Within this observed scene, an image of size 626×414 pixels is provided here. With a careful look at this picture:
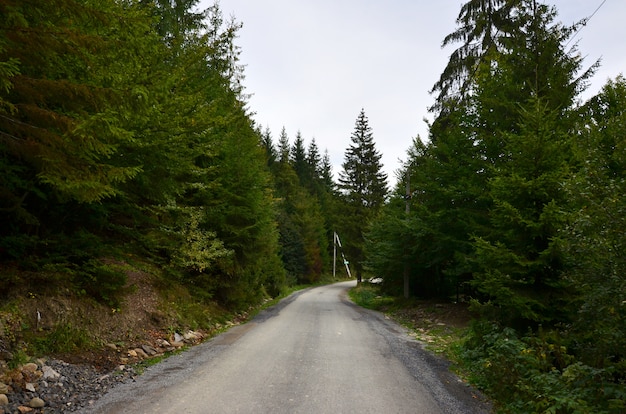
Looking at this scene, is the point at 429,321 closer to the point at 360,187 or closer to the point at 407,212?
the point at 407,212

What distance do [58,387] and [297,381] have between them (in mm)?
3514

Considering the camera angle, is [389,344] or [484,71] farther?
[484,71]

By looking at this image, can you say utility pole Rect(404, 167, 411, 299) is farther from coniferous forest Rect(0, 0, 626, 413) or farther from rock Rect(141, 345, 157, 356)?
rock Rect(141, 345, 157, 356)

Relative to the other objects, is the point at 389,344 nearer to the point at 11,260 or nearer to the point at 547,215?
the point at 547,215

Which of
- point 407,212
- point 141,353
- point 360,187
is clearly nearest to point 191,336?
point 141,353

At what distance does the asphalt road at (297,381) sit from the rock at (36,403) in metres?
0.62

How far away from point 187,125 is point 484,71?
1119 cm

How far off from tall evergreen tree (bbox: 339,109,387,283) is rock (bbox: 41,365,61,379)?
32.7 m

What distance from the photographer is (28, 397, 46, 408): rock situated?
4715 millimetres

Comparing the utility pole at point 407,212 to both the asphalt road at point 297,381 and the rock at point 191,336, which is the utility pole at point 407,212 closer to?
the asphalt road at point 297,381

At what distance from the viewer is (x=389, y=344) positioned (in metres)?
9.98

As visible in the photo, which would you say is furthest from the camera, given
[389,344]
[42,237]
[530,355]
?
[389,344]

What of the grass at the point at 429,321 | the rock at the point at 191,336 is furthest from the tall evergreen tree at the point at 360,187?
the rock at the point at 191,336

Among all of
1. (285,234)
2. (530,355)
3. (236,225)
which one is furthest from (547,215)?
(285,234)
